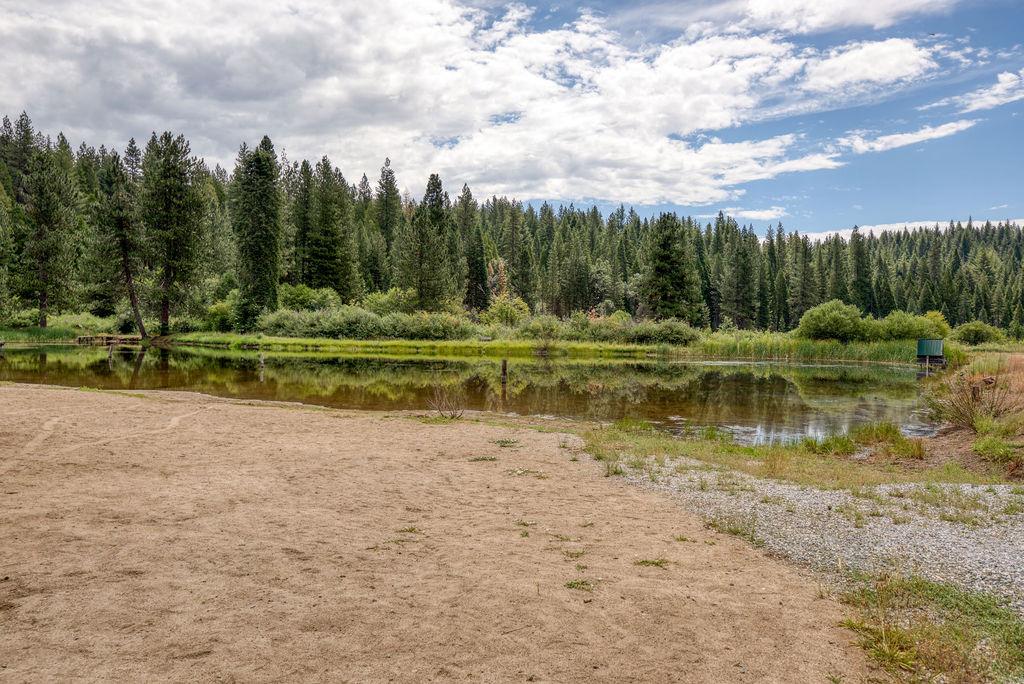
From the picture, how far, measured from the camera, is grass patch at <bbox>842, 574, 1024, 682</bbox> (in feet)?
16.7

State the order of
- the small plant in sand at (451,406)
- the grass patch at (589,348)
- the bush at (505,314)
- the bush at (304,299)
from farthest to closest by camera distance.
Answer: the bush at (505,314), the bush at (304,299), the grass patch at (589,348), the small plant in sand at (451,406)

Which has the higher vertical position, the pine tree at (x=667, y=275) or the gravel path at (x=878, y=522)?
the pine tree at (x=667, y=275)

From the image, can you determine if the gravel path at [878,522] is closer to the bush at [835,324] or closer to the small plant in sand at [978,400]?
the small plant in sand at [978,400]

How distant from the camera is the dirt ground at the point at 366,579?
16.4 feet

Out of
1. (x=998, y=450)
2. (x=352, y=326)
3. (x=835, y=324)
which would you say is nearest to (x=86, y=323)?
(x=352, y=326)

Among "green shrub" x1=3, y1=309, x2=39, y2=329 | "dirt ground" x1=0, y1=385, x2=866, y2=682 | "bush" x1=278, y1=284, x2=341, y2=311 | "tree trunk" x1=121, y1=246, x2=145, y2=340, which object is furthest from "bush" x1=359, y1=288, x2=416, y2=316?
"dirt ground" x1=0, y1=385, x2=866, y2=682

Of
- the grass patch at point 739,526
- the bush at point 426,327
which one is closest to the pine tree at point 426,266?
the bush at point 426,327

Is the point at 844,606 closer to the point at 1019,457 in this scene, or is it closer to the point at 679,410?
the point at 1019,457

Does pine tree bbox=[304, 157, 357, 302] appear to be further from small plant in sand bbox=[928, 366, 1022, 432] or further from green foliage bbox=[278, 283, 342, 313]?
small plant in sand bbox=[928, 366, 1022, 432]

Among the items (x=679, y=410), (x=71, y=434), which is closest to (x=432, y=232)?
(x=679, y=410)

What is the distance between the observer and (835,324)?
2211 inches

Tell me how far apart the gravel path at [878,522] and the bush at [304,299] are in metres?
57.4

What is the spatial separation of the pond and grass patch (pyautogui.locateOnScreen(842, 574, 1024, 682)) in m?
11.8

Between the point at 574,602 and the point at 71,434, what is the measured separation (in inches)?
448
